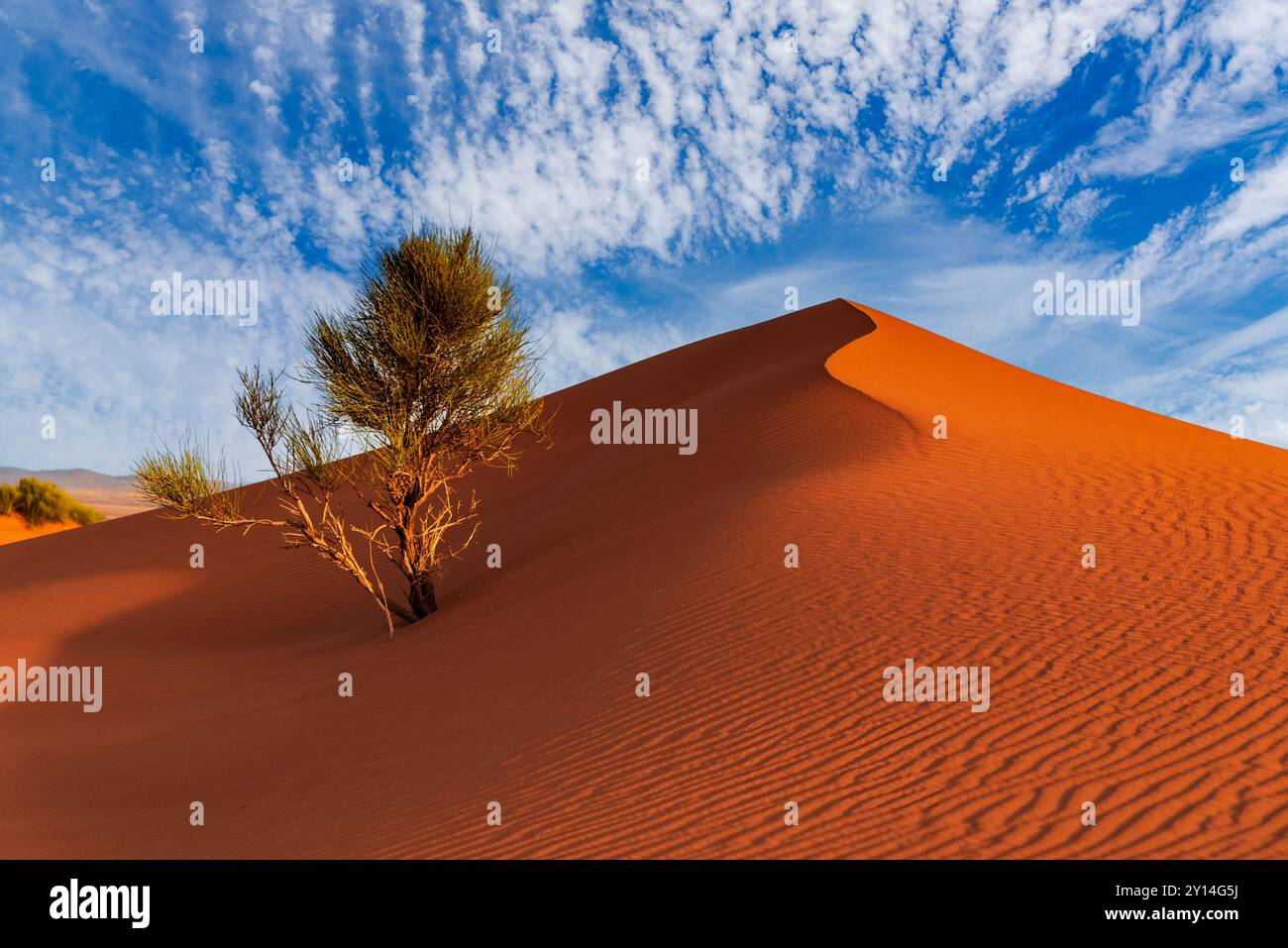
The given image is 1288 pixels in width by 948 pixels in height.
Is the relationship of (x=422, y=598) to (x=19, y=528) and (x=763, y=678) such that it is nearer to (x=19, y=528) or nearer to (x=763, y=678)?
(x=763, y=678)

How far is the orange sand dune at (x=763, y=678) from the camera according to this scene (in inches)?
194

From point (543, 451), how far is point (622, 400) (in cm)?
669

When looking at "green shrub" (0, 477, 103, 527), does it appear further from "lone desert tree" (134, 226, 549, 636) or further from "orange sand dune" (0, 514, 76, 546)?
"lone desert tree" (134, 226, 549, 636)

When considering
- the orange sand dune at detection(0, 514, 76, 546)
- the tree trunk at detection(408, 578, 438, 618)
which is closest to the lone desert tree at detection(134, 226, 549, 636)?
the tree trunk at detection(408, 578, 438, 618)

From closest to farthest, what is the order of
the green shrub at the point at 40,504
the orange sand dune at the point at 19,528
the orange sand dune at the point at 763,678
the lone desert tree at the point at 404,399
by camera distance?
1. the orange sand dune at the point at 763,678
2. the lone desert tree at the point at 404,399
3. the orange sand dune at the point at 19,528
4. the green shrub at the point at 40,504

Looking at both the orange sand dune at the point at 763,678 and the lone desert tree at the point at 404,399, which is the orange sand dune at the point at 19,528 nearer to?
the orange sand dune at the point at 763,678

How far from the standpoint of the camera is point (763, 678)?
6.85 metres

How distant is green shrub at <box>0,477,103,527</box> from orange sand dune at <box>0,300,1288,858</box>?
87.4 ft

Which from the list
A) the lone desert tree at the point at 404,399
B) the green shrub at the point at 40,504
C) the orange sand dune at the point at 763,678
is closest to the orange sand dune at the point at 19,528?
the green shrub at the point at 40,504

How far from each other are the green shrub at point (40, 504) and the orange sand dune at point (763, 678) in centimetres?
2665

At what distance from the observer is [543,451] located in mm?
24141

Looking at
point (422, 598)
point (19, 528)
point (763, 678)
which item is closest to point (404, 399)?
point (422, 598)

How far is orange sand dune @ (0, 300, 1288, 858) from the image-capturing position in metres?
4.93
